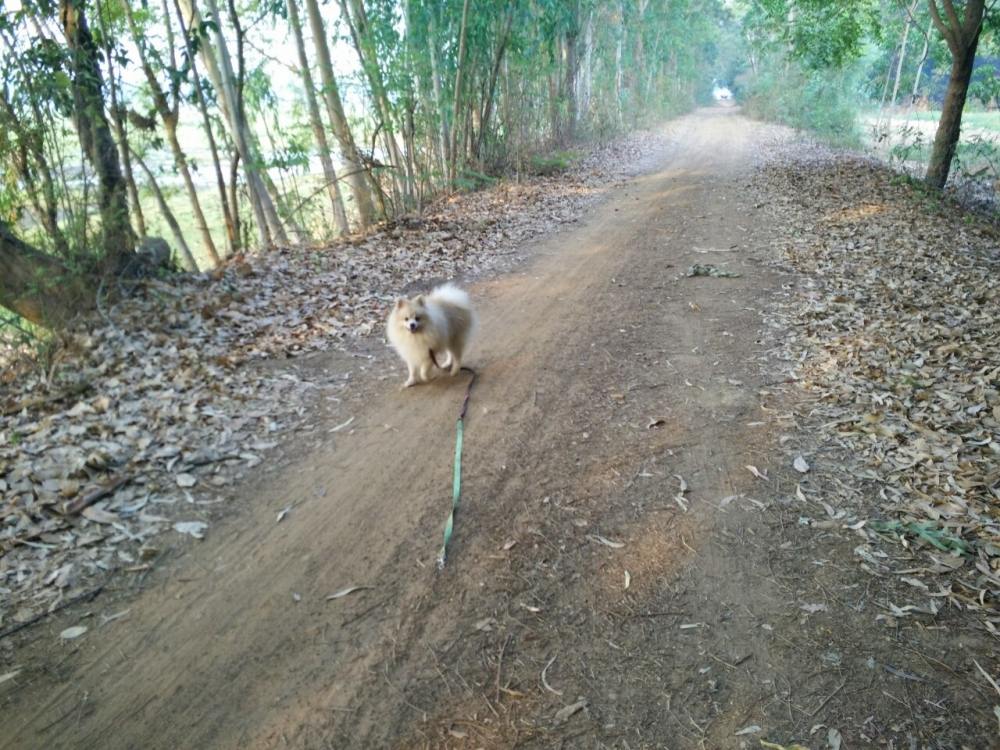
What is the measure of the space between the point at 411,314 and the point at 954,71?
1257 centimetres

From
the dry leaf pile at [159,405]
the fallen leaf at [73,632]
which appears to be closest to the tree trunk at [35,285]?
the dry leaf pile at [159,405]

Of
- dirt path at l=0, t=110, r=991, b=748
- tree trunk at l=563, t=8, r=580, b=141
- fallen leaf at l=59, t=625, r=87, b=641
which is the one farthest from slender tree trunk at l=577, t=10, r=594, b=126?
fallen leaf at l=59, t=625, r=87, b=641

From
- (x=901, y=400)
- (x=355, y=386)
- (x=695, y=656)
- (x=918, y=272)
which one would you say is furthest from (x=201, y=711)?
(x=918, y=272)

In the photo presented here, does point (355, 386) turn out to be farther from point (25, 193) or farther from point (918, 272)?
point (918, 272)

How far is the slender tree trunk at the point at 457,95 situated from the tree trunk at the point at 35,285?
8856mm

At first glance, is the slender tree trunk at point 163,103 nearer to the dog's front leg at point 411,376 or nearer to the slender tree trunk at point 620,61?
the dog's front leg at point 411,376

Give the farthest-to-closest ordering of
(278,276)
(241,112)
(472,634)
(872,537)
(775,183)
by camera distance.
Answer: (775,183) → (241,112) → (278,276) → (872,537) → (472,634)

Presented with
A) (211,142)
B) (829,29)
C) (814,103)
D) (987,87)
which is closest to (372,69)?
(211,142)

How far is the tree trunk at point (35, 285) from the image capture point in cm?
614

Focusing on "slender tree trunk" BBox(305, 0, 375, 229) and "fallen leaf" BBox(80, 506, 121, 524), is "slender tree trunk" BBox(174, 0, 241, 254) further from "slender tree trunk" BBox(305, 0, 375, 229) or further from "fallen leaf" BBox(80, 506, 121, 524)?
"fallen leaf" BBox(80, 506, 121, 524)

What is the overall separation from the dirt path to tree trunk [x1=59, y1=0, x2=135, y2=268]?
13.6 ft

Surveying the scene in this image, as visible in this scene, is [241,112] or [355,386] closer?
[355,386]

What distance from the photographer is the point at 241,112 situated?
387 inches

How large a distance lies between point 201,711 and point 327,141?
453 inches
